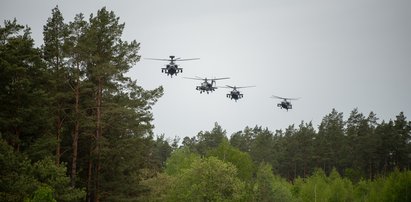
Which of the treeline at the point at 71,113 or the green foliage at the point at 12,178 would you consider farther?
the treeline at the point at 71,113

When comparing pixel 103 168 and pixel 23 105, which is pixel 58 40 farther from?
pixel 103 168

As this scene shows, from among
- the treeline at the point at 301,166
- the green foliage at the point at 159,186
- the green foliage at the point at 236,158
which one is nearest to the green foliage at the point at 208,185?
the treeline at the point at 301,166

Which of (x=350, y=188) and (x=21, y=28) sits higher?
(x=21, y=28)

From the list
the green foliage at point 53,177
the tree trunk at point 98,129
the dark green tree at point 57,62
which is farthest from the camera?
the tree trunk at point 98,129

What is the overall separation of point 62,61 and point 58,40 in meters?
1.79

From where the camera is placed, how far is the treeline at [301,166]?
41312mm

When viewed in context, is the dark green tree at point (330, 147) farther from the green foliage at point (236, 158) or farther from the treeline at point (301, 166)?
the green foliage at point (236, 158)

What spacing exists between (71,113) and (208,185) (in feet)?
50.2

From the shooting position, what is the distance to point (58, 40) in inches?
1264

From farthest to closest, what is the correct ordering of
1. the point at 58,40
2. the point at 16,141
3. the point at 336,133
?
the point at 336,133 < the point at 58,40 < the point at 16,141

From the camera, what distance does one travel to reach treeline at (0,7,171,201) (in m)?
26.7

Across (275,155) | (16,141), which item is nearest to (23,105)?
(16,141)

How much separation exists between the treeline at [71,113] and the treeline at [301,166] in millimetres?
6549

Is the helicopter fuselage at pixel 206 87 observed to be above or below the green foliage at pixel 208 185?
above
